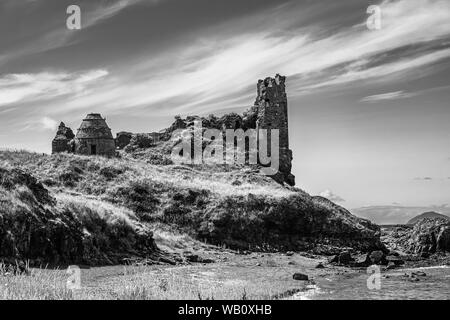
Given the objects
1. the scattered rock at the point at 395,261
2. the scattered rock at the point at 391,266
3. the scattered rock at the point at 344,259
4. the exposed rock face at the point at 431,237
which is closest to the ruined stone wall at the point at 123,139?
the exposed rock face at the point at 431,237

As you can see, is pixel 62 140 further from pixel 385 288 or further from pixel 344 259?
pixel 385 288

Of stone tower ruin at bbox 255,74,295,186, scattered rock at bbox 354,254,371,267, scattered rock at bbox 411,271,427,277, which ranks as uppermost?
stone tower ruin at bbox 255,74,295,186

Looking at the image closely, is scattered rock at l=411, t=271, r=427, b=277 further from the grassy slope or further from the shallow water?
the grassy slope

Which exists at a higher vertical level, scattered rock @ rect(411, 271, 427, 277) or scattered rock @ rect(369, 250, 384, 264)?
scattered rock @ rect(411, 271, 427, 277)

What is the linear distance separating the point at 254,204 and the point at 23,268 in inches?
943

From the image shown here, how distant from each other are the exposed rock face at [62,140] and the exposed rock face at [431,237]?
1668 inches

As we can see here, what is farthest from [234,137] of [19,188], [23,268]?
[23,268]

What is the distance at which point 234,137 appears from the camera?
71438mm

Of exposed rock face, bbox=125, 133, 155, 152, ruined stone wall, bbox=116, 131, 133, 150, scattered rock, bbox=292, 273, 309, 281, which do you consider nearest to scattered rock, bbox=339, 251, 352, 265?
scattered rock, bbox=292, 273, 309, 281

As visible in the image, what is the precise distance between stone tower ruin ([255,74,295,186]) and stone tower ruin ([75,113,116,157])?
71.7ft

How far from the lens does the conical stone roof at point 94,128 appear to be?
57.8 metres

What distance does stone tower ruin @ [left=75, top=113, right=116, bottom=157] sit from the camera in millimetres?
57312

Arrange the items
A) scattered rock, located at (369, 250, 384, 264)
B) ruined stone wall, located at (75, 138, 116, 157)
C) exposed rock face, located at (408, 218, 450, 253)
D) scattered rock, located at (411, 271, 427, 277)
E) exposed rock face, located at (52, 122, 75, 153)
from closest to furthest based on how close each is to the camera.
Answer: scattered rock, located at (411, 271, 427, 277) < scattered rock, located at (369, 250, 384, 264) < exposed rock face, located at (408, 218, 450, 253) < ruined stone wall, located at (75, 138, 116, 157) < exposed rock face, located at (52, 122, 75, 153)
